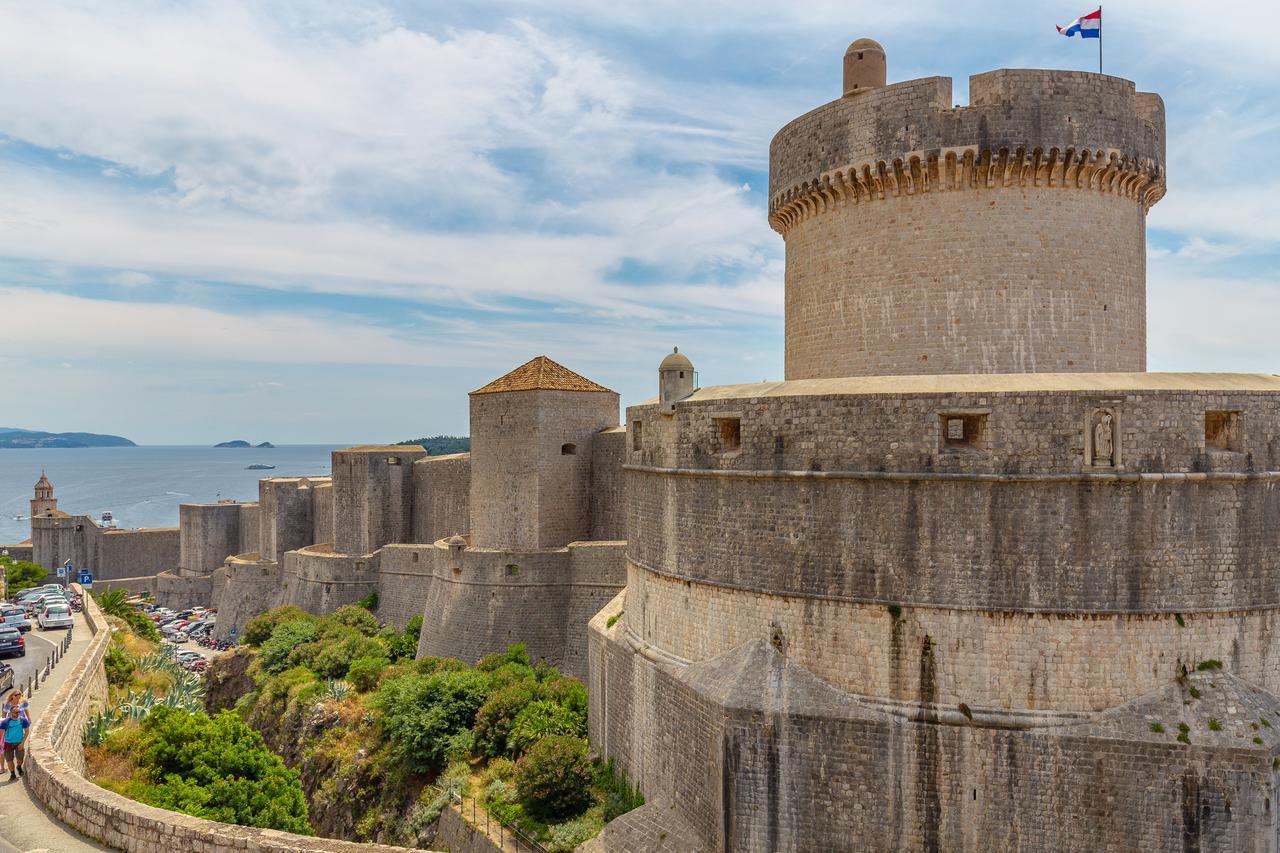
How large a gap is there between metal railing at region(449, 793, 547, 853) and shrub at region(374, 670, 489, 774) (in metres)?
2.36

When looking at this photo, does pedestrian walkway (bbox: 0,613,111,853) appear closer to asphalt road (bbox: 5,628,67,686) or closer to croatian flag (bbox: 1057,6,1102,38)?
asphalt road (bbox: 5,628,67,686)

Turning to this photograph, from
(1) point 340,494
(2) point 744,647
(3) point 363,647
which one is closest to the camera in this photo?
(2) point 744,647

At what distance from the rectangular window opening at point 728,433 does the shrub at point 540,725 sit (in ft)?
25.2

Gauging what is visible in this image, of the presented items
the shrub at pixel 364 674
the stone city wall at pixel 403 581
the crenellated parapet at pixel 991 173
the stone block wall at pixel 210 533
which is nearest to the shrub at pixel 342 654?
the shrub at pixel 364 674

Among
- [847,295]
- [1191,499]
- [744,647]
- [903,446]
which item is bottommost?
[744,647]

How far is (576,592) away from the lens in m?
23.3

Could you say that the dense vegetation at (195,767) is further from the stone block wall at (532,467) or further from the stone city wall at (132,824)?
the stone block wall at (532,467)

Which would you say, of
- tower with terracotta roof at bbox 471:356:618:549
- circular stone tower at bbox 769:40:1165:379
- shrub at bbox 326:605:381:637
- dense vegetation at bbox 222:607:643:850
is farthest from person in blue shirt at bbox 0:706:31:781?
shrub at bbox 326:605:381:637

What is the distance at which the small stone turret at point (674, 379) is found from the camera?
544 inches

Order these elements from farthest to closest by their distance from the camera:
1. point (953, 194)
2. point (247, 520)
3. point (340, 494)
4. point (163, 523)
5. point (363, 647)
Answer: point (163, 523) → point (247, 520) → point (340, 494) → point (363, 647) → point (953, 194)

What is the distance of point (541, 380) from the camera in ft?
79.6

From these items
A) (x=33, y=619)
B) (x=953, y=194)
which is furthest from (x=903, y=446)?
(x=33, y=619)

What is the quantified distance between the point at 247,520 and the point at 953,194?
41.1 meters

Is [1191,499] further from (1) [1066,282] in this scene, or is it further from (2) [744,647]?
(2) [744,647]
